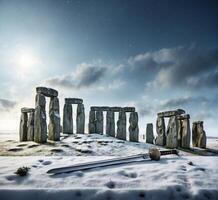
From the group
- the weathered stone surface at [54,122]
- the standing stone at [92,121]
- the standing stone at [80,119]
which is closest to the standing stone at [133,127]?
the standing stone at [92,121]

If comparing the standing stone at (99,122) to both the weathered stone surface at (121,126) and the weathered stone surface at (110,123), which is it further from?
the weathered stone surface at (121,126)

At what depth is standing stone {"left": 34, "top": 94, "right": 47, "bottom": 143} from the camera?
12.0m

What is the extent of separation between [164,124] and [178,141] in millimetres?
1797

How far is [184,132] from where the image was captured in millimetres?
15555

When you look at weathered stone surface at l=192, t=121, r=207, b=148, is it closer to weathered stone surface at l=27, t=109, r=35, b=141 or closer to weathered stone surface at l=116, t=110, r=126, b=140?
weathered stone surface at l=116, t=110, r=126, b=140

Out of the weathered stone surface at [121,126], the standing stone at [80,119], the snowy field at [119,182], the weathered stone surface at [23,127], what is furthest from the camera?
the weathered stone surface at [121,126]

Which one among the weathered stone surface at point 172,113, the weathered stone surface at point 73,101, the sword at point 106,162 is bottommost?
the sword at point 106,162

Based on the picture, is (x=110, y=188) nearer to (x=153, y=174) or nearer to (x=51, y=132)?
(x=153, y=174)

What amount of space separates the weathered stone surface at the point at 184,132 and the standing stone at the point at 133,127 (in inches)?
146

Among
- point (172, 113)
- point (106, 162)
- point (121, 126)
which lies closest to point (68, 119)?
point (121, 126)

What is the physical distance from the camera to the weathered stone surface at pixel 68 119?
17.0m

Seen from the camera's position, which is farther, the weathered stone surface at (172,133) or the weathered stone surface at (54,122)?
the weathered stone surface at (172,133)

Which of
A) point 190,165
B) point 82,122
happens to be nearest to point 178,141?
point 82,122

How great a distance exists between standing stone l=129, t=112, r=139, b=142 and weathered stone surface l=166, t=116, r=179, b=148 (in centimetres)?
297
